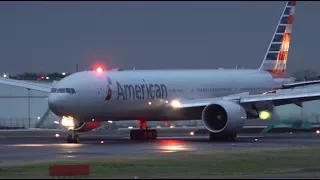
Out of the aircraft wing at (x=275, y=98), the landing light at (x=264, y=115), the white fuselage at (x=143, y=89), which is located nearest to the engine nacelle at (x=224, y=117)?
the aircraft wing at (x=275, y=98)

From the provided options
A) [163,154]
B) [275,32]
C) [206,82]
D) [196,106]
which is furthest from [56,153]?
[275,32]

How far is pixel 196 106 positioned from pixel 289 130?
16488mm

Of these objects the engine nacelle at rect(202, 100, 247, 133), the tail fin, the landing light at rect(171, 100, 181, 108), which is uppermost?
the tail fin

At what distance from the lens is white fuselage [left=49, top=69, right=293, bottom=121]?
199 feet

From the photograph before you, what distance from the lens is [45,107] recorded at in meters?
98.7

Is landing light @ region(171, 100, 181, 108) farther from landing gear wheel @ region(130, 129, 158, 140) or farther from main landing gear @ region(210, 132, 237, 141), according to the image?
main landing gear @ region(210, 132, 237, 141)

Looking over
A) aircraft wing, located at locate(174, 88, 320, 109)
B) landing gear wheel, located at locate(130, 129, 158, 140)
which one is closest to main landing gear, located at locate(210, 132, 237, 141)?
aircraft wing, located at locate(174, 88, 320, 109)

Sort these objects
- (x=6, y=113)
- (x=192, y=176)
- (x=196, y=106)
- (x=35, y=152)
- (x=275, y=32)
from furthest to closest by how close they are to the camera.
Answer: (x=6, y=113), (x=275, y=32), (x=196, y=106), (x=35, y=152), (x=192, y=176)

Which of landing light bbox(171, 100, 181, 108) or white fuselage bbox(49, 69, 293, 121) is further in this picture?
landing light bbox(171, 100, 181, 108)

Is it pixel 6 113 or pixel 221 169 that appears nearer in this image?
pixel 221 169

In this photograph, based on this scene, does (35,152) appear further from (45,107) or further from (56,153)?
(45,107)

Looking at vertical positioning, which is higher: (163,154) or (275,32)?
(275,32)

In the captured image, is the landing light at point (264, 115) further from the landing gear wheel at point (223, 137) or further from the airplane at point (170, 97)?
the landing gear wheel at point (223, 137)

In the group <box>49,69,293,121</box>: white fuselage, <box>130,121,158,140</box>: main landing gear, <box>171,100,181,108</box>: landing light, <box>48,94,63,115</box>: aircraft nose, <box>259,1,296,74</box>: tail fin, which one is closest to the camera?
<box>48,94,63,115</box>: aircraft nose
